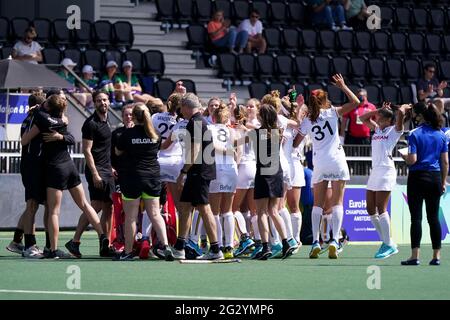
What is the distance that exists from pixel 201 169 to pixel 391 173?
9.03 ft

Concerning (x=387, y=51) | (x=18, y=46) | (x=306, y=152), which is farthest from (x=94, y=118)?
(x=387, y=51)

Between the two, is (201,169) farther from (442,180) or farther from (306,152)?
(306,152)

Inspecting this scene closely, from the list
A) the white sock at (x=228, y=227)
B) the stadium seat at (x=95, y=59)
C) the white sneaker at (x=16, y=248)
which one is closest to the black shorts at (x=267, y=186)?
the white sock at (x=228, y=227)

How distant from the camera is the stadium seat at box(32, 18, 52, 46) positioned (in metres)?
25.7

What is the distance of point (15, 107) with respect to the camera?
22.0 meters

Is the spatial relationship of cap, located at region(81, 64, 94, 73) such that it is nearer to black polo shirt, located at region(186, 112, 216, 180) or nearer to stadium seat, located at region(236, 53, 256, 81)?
stadium seat, located at region(236, 53, 256, 81)

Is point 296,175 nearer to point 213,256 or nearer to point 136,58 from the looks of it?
point 213,256

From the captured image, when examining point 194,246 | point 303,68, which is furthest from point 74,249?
point 303,68

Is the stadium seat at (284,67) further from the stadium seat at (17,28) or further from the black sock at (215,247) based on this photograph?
the black sock at (215,247)

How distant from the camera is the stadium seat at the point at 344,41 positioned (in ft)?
96.4

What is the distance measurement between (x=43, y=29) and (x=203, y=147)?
38.1 feet

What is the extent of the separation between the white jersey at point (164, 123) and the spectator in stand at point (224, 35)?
436 inches

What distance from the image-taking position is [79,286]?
1187cm
